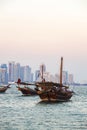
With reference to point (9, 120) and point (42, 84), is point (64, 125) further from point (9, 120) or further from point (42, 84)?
point (42, 84)

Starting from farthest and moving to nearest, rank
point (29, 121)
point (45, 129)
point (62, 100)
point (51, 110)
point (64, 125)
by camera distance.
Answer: point (62, 100)
point (51, 110)
point (29, 121)
point (64, 125)
point (45, 129)

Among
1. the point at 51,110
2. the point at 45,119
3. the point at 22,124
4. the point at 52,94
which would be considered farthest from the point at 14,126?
the point at 52,94

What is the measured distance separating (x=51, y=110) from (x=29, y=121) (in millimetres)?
15043

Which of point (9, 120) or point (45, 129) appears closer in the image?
point (45, 129)

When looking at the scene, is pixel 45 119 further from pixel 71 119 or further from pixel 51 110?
pixel 51 110

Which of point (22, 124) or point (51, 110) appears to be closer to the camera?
point (22, 124)

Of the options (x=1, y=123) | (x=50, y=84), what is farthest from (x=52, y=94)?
(x=1, y=123)

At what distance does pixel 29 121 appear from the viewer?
45750mm

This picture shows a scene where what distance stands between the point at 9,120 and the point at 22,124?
403cm

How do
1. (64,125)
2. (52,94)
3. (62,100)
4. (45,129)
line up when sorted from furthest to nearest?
(62,100) < (52,94) < (64,125) < (45,129)

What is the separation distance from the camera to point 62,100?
77.0m

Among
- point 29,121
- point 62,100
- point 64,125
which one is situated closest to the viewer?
point 64,125

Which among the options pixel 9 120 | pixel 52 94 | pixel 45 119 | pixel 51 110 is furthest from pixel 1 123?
pixel 52 94

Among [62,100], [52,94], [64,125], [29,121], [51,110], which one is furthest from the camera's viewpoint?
[62,100]
